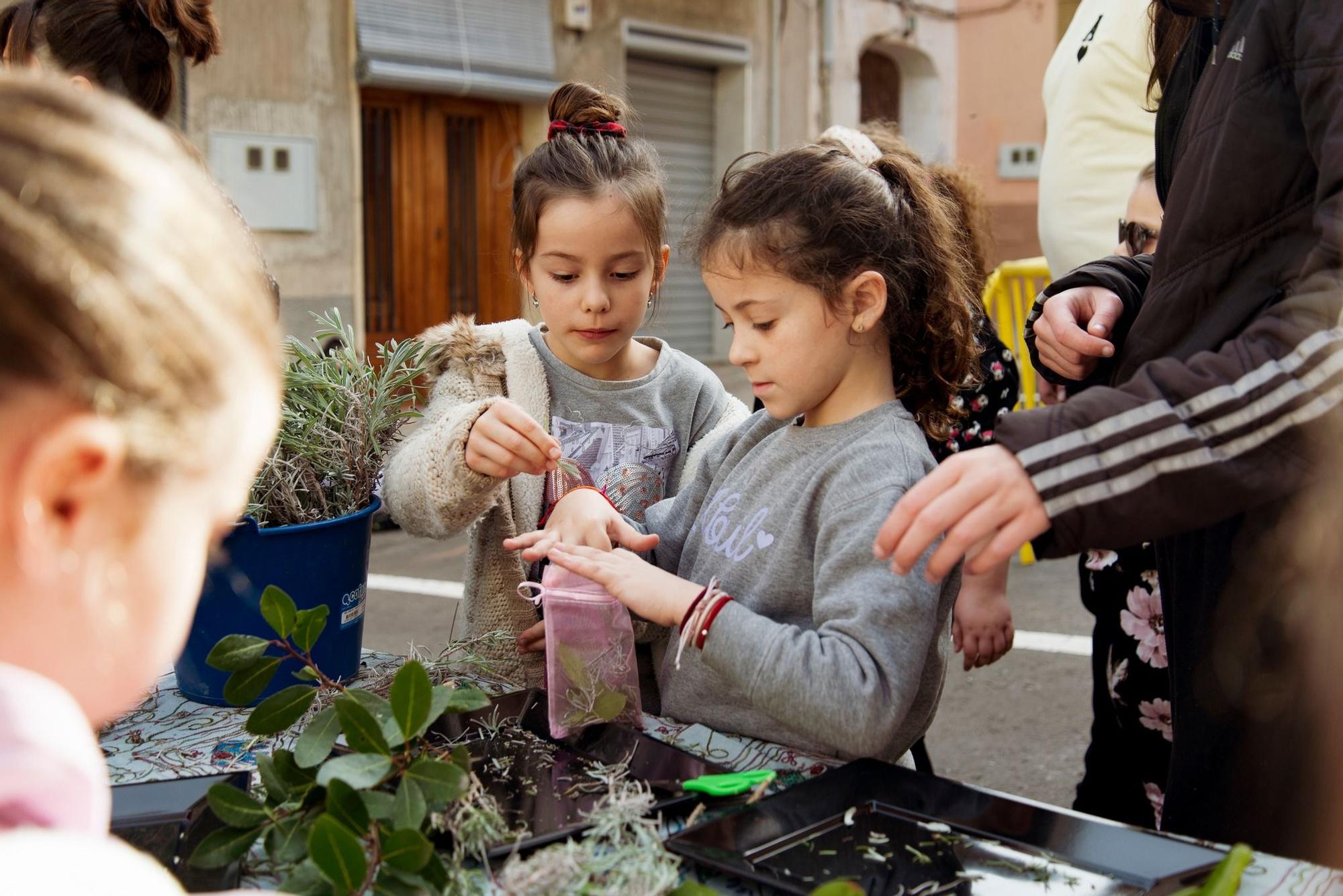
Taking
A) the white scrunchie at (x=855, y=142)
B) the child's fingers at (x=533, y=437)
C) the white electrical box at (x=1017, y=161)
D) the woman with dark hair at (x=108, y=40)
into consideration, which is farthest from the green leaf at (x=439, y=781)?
the white electrical box at (x=1017, y=161)

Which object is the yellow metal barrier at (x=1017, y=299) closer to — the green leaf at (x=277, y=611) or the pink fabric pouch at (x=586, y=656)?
the pink fabric pouch at (x=586, y=656)

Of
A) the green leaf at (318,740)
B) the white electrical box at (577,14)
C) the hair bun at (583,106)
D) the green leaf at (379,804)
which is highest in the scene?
the white electrical box at (577,14)

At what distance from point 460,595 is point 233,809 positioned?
3768 mm

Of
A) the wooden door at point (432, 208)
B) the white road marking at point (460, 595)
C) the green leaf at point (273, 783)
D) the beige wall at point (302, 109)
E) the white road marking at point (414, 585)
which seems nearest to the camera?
the green leaf at point (273, 783)

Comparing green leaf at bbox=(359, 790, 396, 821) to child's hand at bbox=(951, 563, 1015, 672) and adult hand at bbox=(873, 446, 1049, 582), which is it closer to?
adult hand at bbox=(873, 446, 1049, 582)

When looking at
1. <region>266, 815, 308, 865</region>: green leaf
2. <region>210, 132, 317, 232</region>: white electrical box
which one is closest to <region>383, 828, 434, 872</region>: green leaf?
<region>266, 815, 308, 865</region>: green leaf

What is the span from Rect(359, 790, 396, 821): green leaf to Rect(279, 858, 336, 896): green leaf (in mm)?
59

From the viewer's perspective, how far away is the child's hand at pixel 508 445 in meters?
1.60

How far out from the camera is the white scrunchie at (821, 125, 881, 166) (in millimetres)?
1904

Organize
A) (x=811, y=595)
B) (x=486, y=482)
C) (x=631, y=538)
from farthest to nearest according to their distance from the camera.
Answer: (x=486, y=482)
(x=631, y=538)
(x=811, y=595)

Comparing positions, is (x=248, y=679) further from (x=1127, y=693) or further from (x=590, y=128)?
(x=1127, y=693)

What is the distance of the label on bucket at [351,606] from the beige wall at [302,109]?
606 cm

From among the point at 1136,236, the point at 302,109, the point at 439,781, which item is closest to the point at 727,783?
the point at 439,781

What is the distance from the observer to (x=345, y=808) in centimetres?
Result: 98
